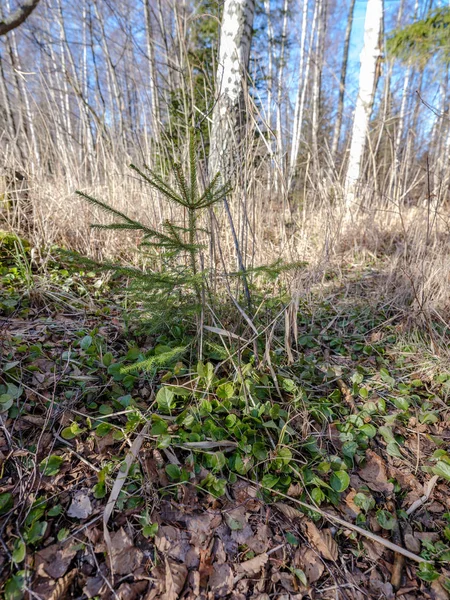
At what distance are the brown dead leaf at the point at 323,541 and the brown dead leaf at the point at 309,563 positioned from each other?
24mm

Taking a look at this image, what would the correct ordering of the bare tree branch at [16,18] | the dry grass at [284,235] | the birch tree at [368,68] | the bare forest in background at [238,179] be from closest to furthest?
the bare forest in background at [238,179], the dry grass at [284,235], the bare tree branch at [16,18], the birch tree at [368,68]

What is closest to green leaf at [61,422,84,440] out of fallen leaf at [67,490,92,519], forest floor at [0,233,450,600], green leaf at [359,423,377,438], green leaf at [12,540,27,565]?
forest floor at [0,233,450,600]

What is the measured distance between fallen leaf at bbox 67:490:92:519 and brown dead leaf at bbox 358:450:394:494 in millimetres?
977

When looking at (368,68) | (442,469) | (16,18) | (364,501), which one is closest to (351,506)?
(364,501)

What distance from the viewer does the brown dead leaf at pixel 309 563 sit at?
905mm

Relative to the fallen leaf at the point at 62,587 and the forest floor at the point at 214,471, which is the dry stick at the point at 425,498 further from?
the fallen leaf at the point at 62,587

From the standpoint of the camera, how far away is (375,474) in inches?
46.3

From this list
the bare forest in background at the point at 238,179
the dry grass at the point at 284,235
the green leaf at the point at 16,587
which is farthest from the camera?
the dry grass at the point at 284,235

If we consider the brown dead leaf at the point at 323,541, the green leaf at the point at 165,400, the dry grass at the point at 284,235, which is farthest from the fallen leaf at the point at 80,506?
the dry grass at the point at 284,235

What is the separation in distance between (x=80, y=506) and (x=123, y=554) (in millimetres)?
195

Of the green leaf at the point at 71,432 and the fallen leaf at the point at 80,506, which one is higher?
the green leaf at the point at 71,432

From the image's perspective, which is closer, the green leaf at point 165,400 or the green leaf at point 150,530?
the green leaf at point 150,530

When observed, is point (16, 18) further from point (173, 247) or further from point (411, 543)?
point (411, 543)

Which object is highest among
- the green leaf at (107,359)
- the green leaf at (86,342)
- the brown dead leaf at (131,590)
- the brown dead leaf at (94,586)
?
the green leaf at (86,342)
